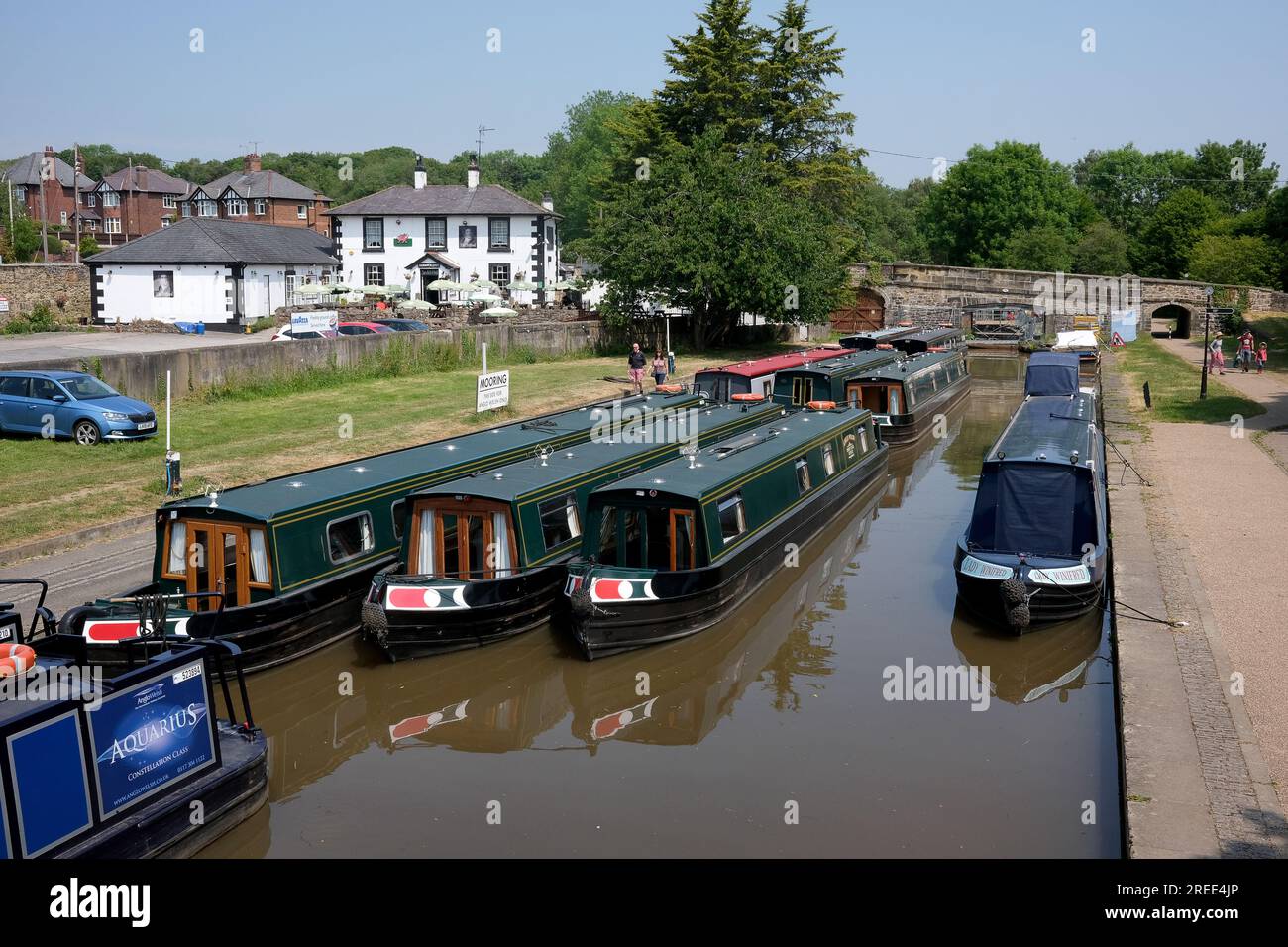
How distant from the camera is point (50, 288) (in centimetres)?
5319

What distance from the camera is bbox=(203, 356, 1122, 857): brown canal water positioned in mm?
10289

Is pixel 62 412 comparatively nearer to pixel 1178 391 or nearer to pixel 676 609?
pixel 676 609

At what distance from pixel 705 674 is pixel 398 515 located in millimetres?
4680

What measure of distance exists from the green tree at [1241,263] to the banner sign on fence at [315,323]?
43632 mm

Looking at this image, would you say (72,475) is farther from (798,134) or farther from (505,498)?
(798,134)

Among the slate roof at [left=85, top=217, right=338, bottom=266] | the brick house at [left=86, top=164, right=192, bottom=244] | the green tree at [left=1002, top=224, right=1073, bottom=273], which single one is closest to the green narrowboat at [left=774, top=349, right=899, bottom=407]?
the slate roof at [left=85, top=217, right=338, bottom=266]

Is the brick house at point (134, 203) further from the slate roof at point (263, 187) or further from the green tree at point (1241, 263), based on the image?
the green tree at point (1241, 263)

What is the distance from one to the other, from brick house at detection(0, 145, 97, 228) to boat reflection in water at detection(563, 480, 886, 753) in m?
87.5

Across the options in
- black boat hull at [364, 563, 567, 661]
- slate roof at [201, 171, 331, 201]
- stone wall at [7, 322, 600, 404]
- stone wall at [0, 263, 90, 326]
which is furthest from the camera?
slate roof at [201, 171, 331, 201]

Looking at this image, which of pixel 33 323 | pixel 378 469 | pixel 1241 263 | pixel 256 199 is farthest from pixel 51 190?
pixel 378 469

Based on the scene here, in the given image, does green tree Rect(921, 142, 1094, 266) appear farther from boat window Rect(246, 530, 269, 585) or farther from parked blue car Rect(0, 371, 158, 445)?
boat window Rect(246, 530, 269, 585)

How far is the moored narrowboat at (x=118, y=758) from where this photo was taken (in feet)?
27.1

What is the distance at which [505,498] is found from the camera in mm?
14430

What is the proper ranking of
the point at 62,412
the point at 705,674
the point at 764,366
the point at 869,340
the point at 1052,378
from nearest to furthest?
1. the point at 705,674
2. the point at 62,412
3. the point at 1052,378
4. the point at 764,366
5. the point at 869,340
